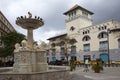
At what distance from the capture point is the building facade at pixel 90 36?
42.6 metres

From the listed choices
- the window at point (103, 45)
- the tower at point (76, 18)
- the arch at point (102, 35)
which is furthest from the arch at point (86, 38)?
the window at point (103, 45)

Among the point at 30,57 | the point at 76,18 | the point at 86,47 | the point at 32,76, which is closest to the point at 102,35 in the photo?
the point at 86,47

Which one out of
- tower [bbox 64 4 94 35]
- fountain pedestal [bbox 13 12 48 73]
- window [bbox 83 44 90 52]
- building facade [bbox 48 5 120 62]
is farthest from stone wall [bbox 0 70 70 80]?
tower [bbox 64 4 94 35]

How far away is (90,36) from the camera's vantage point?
4844 cm

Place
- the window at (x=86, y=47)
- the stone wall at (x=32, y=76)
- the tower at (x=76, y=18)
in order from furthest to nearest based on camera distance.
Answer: the tower at (x=76, y=18) < the window at (x=86, y=47) < the stone wall at (x=32, y=76)

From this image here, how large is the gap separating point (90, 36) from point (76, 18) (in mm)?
7896

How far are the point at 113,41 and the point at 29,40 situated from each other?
3193 cm

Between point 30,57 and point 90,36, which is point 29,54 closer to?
point 30,57

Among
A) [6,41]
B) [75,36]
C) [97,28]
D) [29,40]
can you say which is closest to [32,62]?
[29,40]

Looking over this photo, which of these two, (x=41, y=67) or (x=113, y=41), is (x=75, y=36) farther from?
(x=41, y=67)

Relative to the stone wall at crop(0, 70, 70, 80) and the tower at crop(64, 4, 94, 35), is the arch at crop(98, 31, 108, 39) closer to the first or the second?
the tower at crop(64, 4, 94, 35)

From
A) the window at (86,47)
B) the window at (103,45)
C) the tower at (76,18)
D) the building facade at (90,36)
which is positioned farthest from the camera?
the tower at (76,18)

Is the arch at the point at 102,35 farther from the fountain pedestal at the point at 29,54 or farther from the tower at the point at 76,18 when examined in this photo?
the fountain pedestal at the point at 29,54

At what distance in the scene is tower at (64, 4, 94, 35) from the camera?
5244cm
